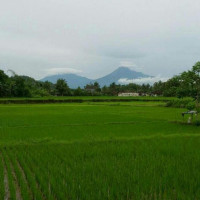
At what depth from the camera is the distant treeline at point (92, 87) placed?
14922mm

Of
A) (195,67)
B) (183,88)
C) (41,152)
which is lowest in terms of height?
(41,152)

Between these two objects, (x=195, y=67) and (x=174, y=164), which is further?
(x=195, y=67)

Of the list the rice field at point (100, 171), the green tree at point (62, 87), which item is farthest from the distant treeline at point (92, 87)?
the rice field at point (100, 171)

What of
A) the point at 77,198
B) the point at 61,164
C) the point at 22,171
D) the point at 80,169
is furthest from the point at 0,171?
the point at 77,198

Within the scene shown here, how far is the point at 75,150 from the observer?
7297 mm

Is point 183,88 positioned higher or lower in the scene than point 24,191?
higher

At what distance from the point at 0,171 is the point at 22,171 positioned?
460 millimetres

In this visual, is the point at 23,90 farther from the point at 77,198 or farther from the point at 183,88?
the point at 77,198

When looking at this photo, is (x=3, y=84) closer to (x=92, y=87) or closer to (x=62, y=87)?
(x=62, y=87)

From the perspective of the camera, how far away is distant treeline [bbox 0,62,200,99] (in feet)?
49.0

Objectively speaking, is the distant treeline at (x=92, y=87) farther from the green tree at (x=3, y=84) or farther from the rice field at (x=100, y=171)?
the rice field at (x=100, y=171)

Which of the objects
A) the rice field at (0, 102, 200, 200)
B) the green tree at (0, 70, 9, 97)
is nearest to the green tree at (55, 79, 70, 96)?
the green tree at (0, 70, 9, 97)

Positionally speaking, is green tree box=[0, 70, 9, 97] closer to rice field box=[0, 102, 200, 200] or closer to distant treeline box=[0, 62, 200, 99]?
distant treeline box=[0, 62, 200, 99]

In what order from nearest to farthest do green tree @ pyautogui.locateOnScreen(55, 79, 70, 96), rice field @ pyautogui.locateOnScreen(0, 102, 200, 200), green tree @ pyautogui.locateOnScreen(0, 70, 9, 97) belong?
rice field @ pyautogui.locateOnScreen(0, 102, 200, 200) → green tree @ pyautogui.locateOnScreen(0, 70, 9, 97) → green tree @ pyautogui.locateOnScreen(55, 79, 70, 96)
